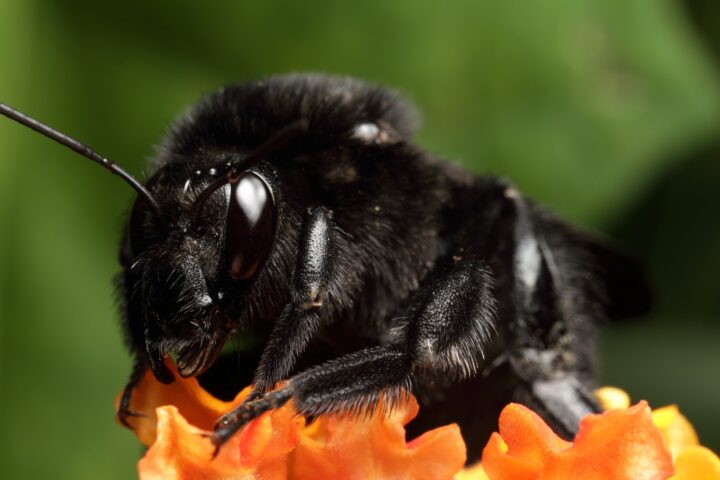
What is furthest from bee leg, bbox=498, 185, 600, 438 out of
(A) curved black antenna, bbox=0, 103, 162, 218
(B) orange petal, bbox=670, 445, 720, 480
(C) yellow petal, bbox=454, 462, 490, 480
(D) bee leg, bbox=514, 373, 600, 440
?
(A) curved black antenna, bbox=0, 103, 162, 218

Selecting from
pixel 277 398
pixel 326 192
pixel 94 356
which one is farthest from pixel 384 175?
pixel 94 356

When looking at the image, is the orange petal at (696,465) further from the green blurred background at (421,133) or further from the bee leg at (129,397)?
the green blurred background at (421,133)

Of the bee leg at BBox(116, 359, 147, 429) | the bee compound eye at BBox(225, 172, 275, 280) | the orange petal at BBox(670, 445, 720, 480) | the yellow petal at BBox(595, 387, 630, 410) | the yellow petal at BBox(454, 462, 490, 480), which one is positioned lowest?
the yellow petal at BBox(454, 462, 490, 480)

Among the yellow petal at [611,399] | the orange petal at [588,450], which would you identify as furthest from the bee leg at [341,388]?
the yellow petal at [611,399]

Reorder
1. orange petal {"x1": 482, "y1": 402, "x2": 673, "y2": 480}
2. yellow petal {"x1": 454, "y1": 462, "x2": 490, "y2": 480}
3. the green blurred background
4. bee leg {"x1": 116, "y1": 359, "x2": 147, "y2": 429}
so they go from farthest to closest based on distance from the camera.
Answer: the green blurred background → yellow petal {"x1": 454, "y1": 462, "x2": 490, "y2": 480} → bee leg {"x1": 116, "y1": 359, "x2": 147, "y2": 429} → orange petal {"x1": 482, "y1": 402, "x2": 673, "y2": 480}

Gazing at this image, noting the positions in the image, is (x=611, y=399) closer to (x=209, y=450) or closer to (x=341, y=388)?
(x=341, y=388)

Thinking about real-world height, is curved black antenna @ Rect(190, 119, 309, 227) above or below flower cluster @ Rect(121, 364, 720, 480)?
above

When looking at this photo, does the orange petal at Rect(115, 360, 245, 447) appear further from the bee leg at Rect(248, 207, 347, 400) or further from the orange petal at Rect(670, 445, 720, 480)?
the orange petal at Rect(670, 445, 720, 480)

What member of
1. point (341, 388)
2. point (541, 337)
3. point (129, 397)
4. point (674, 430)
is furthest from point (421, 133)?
point (341, 388)
